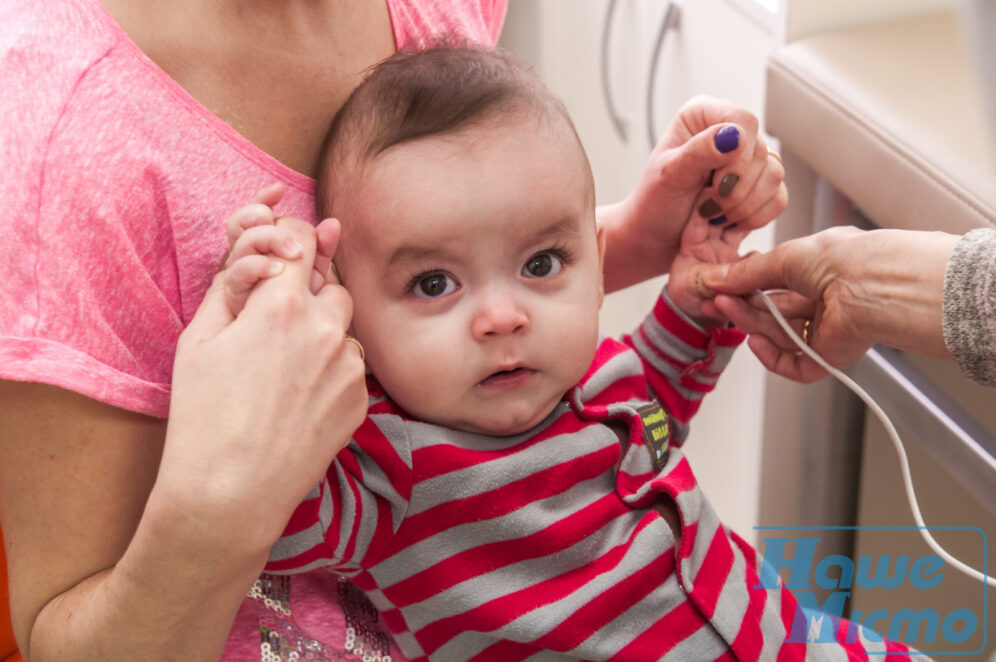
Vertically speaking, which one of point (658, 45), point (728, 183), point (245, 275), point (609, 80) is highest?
point (245, 275)

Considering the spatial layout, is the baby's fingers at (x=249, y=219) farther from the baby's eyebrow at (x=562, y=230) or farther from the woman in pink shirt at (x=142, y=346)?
the baby's eyebrow at (x=562, y=230)

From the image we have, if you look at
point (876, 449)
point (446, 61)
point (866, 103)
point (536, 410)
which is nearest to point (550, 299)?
point (536, 410)

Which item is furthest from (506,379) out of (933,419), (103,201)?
(933,419)

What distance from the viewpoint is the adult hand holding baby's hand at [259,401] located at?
680 millimetres

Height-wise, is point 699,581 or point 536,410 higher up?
point 536,410

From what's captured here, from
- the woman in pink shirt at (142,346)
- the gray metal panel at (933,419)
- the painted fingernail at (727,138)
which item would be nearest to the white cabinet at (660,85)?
the gray metal panel at (933,419)

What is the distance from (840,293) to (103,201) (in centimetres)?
64

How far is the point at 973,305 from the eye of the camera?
869mm

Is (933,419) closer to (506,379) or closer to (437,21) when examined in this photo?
A: (506,379)

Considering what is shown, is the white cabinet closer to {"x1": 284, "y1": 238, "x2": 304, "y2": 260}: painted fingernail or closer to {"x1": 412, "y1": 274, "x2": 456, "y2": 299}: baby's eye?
{"x1": 412, "y1": 274, "x2": 456, "y2": 299}: baby's eye

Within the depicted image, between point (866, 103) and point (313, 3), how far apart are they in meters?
0.56

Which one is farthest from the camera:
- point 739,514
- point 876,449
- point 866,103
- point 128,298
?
point 739,514

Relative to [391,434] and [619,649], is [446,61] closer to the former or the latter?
[391,434]

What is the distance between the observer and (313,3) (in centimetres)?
94
